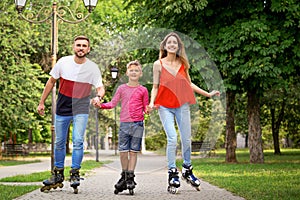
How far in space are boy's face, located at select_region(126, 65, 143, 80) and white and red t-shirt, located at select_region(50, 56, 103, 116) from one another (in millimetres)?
353

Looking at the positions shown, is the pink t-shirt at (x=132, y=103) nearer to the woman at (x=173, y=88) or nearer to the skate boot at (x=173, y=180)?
the woman at (x=173, y=88)

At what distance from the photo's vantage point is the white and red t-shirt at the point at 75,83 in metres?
6.88

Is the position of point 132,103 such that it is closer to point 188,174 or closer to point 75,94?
point 75,94

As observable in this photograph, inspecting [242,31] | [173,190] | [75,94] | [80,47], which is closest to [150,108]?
[75,94]

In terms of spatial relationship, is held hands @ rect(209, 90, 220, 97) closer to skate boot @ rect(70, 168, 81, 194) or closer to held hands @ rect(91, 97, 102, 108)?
held hands @ rect(91, 97, 102, 108)

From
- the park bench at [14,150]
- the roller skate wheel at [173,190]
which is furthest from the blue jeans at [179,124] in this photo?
the park bench at [14,150]

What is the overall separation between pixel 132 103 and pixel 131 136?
1.72ft

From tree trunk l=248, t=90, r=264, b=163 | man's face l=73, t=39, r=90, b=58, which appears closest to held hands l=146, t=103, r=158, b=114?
man's face l=73, t=39, r=90, b=58

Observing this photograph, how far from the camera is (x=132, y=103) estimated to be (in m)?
6.86

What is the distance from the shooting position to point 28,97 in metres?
27.6

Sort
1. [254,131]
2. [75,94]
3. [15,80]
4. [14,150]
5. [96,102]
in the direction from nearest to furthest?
1. [96,102]
2. [75,94]
3. [254,131]
4. [15,80]
5. [14,150]

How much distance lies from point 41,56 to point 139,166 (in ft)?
95.2

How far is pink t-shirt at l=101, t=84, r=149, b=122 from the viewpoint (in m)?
6.84

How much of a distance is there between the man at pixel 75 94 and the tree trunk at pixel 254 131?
1439cm
